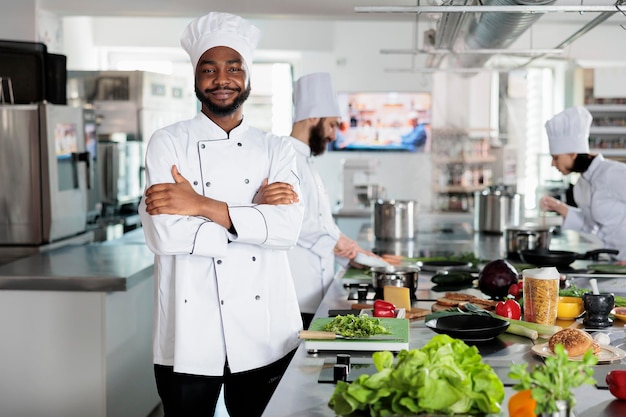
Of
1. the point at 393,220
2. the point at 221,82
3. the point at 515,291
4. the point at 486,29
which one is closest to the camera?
the point at 221,82

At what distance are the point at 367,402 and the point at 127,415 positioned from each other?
278cm

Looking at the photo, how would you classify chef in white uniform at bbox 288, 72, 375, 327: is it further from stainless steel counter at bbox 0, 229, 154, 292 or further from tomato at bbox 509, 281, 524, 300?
tomato at bbox 509, 281, 524, 300

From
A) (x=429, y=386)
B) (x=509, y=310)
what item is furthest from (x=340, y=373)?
(x=509, y=310)

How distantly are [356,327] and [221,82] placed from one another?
934 mm

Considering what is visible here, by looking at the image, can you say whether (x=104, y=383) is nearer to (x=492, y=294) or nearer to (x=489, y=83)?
(x=492, y=294)

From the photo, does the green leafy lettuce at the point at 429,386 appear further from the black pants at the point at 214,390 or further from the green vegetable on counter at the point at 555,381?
the black pants at the point at 214,390

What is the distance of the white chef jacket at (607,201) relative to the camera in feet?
15.6

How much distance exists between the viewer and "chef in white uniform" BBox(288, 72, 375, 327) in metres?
3.62

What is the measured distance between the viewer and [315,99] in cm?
388

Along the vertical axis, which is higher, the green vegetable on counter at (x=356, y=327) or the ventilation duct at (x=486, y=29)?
the ventilation duct at (x=486, y=29)

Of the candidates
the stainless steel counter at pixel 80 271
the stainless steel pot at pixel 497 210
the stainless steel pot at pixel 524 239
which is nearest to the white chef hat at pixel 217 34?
the stainless steel counter at pixel 80 271

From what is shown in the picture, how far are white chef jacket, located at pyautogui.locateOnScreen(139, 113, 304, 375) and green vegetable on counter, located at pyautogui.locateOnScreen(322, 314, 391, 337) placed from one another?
1.23 ft

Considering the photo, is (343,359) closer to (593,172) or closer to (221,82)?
(221,82)

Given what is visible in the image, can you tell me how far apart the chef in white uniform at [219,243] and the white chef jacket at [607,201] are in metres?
2.69
